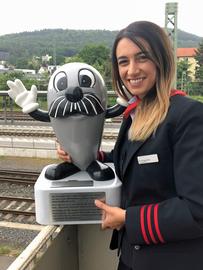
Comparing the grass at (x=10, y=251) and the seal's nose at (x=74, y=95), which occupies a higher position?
the seal's nose at (x=74, y=95)

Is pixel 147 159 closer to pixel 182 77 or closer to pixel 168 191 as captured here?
pixel 168 191

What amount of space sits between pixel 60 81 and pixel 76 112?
0.18 metres

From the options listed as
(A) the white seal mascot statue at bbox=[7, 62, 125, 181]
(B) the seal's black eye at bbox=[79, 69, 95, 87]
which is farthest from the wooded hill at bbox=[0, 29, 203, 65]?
(B) the seal's black eye at bbox=[79, 69, 95, 87]

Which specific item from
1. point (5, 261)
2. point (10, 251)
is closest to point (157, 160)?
point (5, 261)

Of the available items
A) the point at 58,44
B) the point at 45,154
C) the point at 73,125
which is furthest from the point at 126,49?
the point at 58,44

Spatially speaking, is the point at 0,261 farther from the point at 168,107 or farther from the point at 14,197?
the point at 168,107

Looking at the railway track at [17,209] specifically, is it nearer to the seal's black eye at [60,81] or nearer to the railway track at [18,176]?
the railway track at [18,176]

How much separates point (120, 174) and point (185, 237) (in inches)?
14.6

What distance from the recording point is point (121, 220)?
1.31m

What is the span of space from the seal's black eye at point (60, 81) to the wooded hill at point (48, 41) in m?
53.8

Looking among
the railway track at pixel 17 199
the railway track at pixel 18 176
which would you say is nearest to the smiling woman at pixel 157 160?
the railway track at pixel 17 199

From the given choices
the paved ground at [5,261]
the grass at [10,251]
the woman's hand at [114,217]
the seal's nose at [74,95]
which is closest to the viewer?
the woman's hand at [114,217]

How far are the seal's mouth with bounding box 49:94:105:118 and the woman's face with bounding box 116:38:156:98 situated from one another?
1.40 feet

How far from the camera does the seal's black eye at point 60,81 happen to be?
173 centimetres
